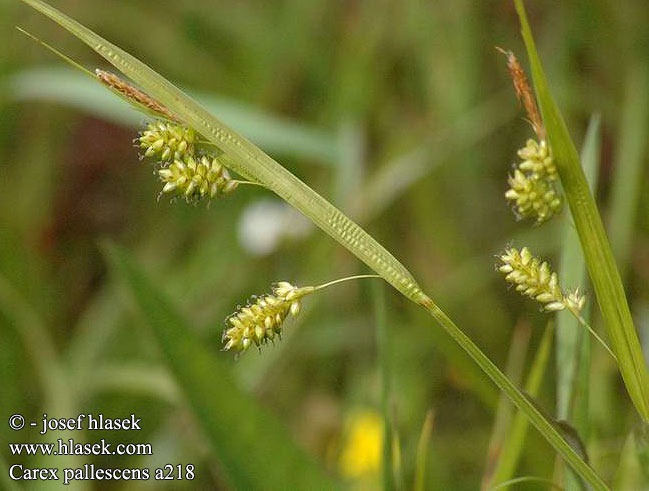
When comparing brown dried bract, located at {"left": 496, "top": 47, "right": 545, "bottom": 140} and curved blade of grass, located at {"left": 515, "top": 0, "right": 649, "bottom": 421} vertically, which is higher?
brown dried bract, located at {"left": 496, "top": 47, "right": 545, "bottom": 140}

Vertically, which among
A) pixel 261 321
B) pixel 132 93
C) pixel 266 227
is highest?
pixel 266 227

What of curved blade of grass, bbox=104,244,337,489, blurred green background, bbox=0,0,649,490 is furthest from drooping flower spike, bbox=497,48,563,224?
blurred green background, bbox=0,0,649,490

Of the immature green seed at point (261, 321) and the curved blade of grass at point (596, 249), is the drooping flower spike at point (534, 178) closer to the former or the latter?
the curved blade of grass at point (596, 249)

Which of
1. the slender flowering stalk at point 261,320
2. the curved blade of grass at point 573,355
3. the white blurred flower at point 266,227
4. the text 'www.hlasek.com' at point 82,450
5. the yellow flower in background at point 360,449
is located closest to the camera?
the slender flowering stalk at point 261,320

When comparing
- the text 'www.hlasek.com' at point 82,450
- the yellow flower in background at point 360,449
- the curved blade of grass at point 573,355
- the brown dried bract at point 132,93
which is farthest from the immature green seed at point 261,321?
the yellow flower in background at point 360,449

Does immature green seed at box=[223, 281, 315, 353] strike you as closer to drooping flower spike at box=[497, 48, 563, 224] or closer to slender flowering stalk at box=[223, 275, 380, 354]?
slender flowering stalk at box=[223, 275, 380, 354]

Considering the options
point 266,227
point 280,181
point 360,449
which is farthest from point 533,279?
point 266,227

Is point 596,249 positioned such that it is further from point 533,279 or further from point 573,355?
point 573,355
